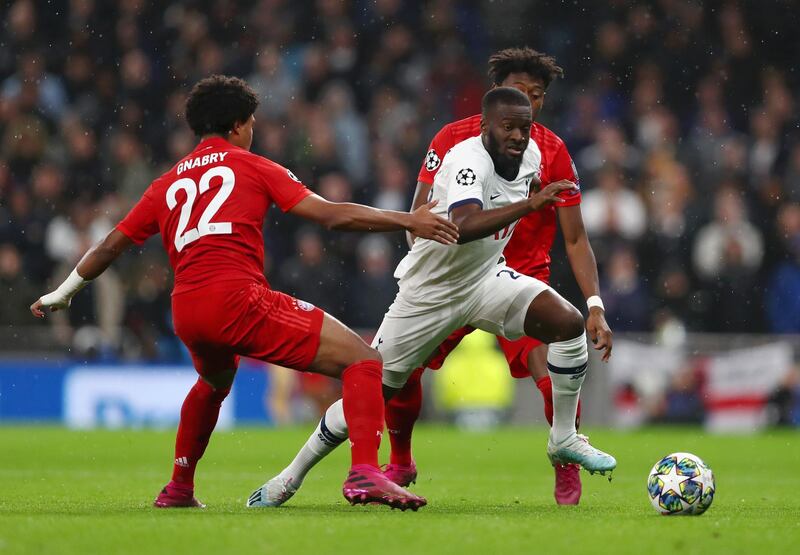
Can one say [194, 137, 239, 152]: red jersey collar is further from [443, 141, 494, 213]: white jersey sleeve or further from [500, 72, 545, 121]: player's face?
[500, 72, 545, 121]: player's face

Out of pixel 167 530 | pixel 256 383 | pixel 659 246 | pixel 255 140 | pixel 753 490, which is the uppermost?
pixel 255 140

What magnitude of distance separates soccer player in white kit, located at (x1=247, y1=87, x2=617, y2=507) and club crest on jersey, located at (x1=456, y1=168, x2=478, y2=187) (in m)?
0.03

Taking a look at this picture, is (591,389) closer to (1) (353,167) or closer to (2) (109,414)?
(1) (353,167)

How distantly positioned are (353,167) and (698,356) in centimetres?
466

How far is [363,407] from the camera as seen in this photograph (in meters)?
6.18

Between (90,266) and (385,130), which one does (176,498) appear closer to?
(90,266)

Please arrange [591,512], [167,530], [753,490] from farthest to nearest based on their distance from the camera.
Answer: [753,490] → [591,512] → [167,530]

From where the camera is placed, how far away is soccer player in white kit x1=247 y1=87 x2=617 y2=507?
21.9ft

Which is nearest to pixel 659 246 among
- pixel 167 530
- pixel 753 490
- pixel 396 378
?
pixel 753 490

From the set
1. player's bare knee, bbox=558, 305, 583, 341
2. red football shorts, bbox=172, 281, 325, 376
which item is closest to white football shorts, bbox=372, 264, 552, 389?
player's bare knee, bbox=558, 305, 583, 341

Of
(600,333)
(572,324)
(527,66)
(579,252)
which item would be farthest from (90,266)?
(527,66)

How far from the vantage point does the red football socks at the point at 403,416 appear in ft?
25.2

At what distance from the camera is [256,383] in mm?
16000

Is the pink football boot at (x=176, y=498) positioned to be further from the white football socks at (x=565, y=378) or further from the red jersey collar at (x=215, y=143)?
the white football socks at (x=565, y=378)
